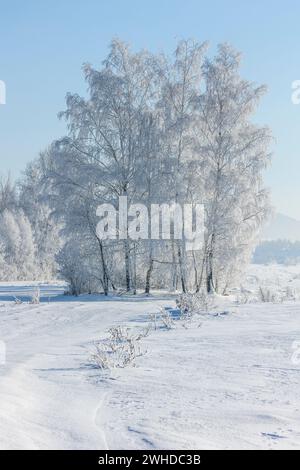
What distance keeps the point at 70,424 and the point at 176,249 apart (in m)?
15.7

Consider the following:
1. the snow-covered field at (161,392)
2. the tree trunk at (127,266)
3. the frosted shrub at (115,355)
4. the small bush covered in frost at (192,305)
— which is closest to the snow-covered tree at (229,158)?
the tree trunk at (127,266)

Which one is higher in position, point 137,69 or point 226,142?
point 137,69

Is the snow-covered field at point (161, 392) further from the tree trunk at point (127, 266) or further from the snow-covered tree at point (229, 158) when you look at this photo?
the tree trunk at point (127, 266)

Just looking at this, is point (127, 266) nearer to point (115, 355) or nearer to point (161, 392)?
point (115, 355)

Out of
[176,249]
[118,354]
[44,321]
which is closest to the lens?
[118,354]

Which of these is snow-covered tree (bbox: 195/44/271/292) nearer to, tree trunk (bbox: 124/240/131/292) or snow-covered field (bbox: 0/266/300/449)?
tree trunk (bbox: 124/240/131/292)

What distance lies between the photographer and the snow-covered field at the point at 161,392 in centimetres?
340

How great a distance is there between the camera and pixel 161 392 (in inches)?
183

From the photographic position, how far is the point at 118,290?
19266 millimetres

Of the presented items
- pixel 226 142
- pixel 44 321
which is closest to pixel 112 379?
pixel 44 321

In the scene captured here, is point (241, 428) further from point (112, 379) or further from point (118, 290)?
point (118, 290)

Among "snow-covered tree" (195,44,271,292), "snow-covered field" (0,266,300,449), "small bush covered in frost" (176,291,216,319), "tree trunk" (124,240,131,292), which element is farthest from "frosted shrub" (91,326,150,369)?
"tree trunk" (124,240,131,292)
